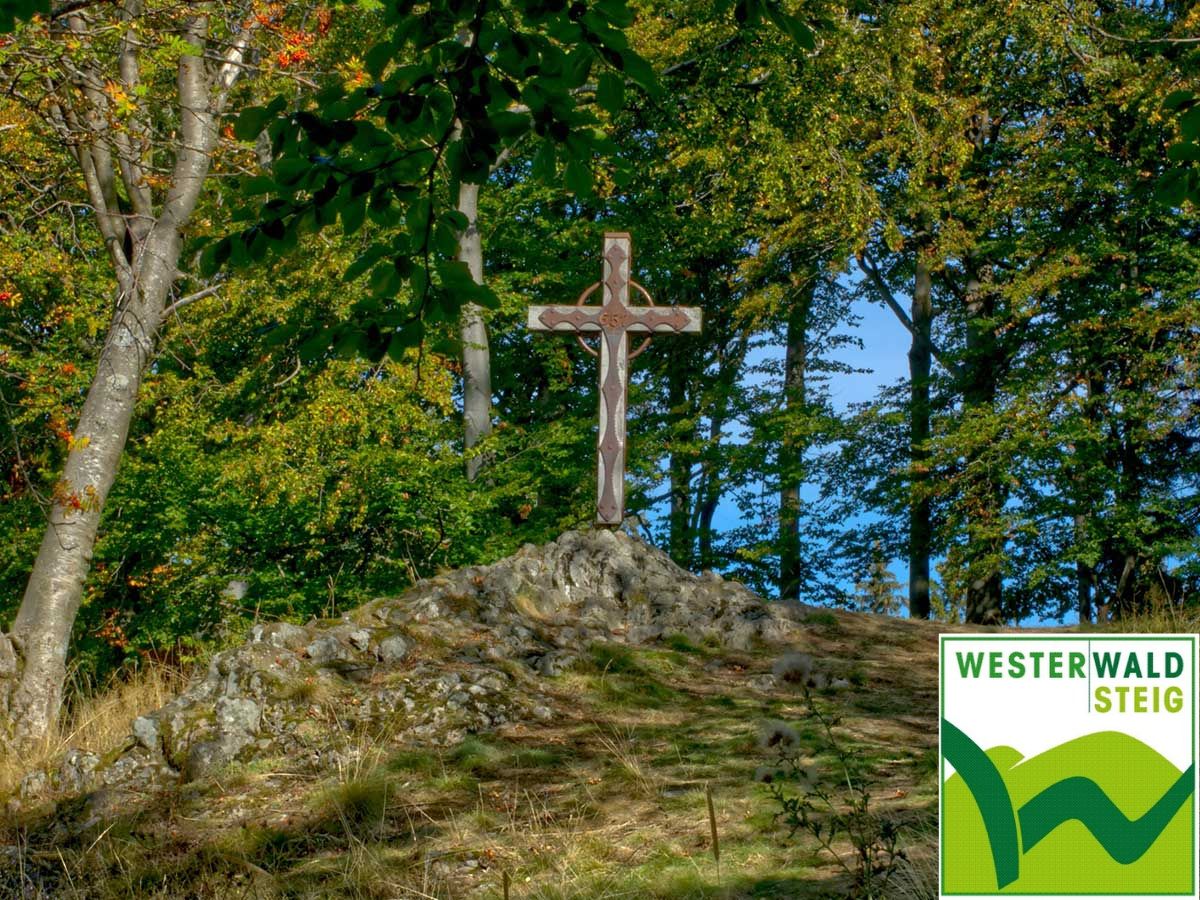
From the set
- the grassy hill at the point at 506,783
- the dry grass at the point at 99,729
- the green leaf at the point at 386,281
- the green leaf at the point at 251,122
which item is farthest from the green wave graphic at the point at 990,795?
the dry grass at the point at 99,729

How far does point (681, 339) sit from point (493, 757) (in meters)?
14.2

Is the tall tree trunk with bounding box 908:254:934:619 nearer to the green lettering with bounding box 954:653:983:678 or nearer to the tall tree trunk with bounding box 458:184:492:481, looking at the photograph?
the tall tree trunk with bounding box 458:184:492:481

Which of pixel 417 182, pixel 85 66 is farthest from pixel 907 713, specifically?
pixel 85 66

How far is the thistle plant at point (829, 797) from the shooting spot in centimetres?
430

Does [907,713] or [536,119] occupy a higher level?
[536,119]

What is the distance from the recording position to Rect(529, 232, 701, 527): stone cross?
10719 mm

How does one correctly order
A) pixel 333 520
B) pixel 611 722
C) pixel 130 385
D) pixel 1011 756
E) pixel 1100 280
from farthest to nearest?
pixel 1100 280, pixel 333 520, pixel 130 385, pixel 611 722, pixel 1011 756

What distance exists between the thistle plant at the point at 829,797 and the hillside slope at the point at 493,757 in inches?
2.8

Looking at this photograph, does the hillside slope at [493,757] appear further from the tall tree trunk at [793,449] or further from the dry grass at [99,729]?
the tall tree trunk at [793,449]

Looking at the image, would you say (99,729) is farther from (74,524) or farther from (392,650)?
(74,524)

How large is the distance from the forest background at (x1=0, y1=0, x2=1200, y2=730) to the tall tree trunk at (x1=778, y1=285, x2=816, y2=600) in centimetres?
10

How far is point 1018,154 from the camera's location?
18750 mm

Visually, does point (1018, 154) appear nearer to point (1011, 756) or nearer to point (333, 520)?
point (333, 520)

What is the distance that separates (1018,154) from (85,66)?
43.7ft
